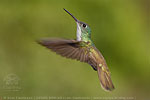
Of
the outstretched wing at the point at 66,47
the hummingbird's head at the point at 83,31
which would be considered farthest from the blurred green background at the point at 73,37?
the outstretched wing at the point at 66,47

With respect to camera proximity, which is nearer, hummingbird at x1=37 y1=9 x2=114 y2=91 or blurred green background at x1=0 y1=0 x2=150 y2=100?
hummingbird at x1=37 y1=9 x2=114 y2=91

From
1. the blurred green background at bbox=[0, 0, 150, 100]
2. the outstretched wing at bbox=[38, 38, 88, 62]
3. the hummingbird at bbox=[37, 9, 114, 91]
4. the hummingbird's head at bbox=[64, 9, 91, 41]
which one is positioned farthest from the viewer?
the blurred green background at bbox=[0, 0, 150, 100]

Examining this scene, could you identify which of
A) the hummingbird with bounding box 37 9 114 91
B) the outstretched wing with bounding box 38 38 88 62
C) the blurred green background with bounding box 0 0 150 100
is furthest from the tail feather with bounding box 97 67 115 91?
the blurred green background with bounding box 0 0 150 100

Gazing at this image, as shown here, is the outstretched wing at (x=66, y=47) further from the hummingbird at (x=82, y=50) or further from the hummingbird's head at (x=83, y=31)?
the hummingbird's head at (x=83, y=31)

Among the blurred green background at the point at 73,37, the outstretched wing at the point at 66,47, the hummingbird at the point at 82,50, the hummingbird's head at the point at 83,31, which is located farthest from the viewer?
the blurred green background at the point at 73,37

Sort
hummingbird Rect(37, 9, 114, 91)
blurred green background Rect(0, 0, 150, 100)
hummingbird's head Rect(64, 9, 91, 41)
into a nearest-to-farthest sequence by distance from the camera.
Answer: hummingbird Rect(37, 9, 114, 91) < hummingbird's head Rect(64, 9, 91, 41) < blurred green background Rect(0, 0, 150, 100)

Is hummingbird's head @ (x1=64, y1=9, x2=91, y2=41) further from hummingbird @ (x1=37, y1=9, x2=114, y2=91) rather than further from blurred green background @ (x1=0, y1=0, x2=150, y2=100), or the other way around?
blurred green background @ (x1=0, y1=0, x2=150, y2=100)

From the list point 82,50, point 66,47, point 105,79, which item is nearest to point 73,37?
point 105,79
